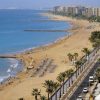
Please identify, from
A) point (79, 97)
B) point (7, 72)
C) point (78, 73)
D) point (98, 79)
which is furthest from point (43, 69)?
point (79, 97)

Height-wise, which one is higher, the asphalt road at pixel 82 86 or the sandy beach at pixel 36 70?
the asphalt road at pixel 82 86

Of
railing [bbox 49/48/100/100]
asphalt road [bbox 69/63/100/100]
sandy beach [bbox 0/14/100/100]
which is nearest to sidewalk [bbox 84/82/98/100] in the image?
asphalt road [bbox 69/63/100/100]

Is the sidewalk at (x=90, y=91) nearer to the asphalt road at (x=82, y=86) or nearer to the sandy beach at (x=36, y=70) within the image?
the asphalt road at (x=82, y=86)

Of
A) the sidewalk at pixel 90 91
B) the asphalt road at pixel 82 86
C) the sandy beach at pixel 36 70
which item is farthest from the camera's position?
the sandy beach at pixel 36 70

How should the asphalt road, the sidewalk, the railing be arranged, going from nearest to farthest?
the railing, the sidewalk, the asphalt road

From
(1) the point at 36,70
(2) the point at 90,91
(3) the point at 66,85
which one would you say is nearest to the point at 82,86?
(3) the point at 66,85

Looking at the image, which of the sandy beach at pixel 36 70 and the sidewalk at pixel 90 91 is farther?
the sandy beach at pixel 36 70

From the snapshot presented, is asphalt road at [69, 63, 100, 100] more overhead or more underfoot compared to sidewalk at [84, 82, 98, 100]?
more underfoot

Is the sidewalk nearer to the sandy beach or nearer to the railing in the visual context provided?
the railing

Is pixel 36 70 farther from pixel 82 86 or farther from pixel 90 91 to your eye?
pixel 90 91

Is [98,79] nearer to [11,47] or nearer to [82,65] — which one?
[82,65]

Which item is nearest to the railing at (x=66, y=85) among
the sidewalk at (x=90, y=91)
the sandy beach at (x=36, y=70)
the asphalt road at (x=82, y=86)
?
the asphalt road at (x=82, y=86)
